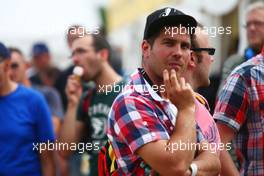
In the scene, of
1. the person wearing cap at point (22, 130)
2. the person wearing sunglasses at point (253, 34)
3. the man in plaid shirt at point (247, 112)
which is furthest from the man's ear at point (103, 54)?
the man in plaid shirt at point (247, 112)

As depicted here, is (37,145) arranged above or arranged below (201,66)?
below

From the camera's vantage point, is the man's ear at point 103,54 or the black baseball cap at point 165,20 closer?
the black baseball cap at point 165,20

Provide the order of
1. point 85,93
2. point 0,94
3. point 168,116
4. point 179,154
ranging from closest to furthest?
point 179,154, point 168,116, point 0,94, point 85,93

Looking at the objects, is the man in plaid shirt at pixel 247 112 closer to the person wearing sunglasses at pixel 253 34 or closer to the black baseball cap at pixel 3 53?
the person wearing sunglasses at pixel 253 34

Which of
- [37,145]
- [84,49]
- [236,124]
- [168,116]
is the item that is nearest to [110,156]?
[168,116]

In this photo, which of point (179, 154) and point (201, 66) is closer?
point (179, 154)

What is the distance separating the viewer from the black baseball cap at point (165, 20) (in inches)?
157

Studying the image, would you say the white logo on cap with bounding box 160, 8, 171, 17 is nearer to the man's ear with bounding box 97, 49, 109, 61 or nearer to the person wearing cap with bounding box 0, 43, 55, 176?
the person wearing cap with bounding box 0, 43, 55, 176

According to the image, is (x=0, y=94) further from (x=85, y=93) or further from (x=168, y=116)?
(x=168, y=116)

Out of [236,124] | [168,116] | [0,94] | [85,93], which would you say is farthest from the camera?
[85,93]

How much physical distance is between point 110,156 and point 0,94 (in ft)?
8.29

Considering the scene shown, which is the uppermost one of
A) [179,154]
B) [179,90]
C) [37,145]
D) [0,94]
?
[179,90]

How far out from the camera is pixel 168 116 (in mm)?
3930

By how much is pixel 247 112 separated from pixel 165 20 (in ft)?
3.95
